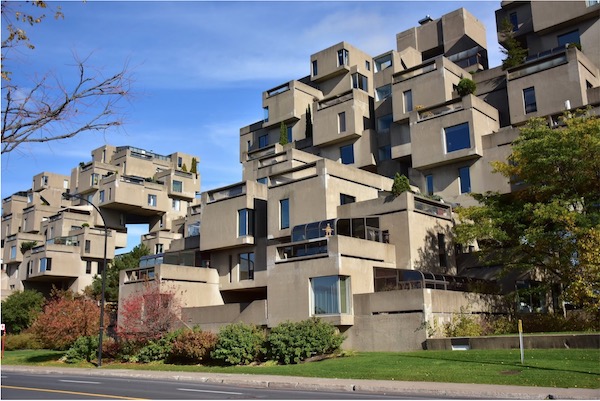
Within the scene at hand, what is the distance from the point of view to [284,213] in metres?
40.0

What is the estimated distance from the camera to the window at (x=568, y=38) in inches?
Answer: 1950

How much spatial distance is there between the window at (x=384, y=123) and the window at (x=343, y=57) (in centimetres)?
1022

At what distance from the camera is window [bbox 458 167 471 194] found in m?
43.3

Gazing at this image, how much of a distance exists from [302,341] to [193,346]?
6794 millimetres

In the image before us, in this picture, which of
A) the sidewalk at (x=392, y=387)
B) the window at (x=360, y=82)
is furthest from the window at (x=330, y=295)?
the window at (x=360, y=82)

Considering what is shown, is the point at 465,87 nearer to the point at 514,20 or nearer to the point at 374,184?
the point at 374,184

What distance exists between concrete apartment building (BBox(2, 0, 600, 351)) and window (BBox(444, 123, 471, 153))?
98mm

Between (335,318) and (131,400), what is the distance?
56.2 ft

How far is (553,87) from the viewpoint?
141ft

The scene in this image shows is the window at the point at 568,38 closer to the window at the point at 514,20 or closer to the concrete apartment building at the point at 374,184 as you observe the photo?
the concrete apartment building at the point at 374,184

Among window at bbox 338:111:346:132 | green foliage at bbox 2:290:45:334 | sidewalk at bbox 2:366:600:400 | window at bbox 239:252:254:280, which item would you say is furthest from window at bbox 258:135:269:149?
sidewalk at bbox 2:366:600:400

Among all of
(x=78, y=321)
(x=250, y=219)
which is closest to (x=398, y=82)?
(x=250, y=219)

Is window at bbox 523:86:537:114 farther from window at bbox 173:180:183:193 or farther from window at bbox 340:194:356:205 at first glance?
window at bbox 173:180:183:193

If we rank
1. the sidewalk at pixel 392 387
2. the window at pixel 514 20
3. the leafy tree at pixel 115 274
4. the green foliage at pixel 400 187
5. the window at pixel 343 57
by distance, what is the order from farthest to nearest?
the window at pixel 343 57
the window at pixel 514 20
the leafy tree at pixel 115 274
the green foliage at pixel 400 187
the sidewalk at pixel 392 387
